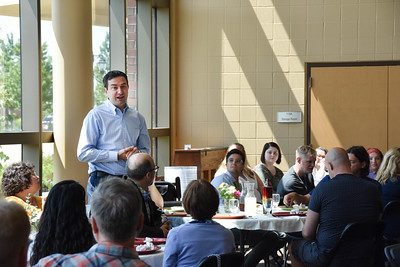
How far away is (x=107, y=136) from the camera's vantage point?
491cm

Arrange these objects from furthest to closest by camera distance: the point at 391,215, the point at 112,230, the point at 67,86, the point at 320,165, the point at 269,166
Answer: the point at 320,165 < the point at 269,166 < the point at 67,86 < the point at 391,215 < the point at 112,230

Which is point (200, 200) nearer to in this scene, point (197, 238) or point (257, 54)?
point (197, 238)

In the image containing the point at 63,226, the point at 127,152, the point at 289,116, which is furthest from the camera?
the point at 289,116

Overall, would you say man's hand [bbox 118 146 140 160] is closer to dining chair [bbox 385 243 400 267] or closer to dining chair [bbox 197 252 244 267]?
dining chair [bbox 197 252 244 267]

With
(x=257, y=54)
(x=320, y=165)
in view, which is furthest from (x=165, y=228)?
(x=257, y=54)

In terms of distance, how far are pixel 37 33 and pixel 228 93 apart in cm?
398

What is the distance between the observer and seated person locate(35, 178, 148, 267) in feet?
6.25

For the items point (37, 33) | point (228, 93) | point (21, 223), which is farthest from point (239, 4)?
point (21, 223)

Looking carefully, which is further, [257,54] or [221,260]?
[257,54]

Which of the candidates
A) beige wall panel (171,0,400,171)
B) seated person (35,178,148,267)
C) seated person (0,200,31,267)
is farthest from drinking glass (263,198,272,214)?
beige wall panel (171,0,400,171)

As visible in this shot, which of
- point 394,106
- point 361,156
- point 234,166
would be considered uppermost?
point 394,106

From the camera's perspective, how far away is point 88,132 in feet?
15.9

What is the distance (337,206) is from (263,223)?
2.30 feet

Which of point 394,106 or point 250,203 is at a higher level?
point 394,106
